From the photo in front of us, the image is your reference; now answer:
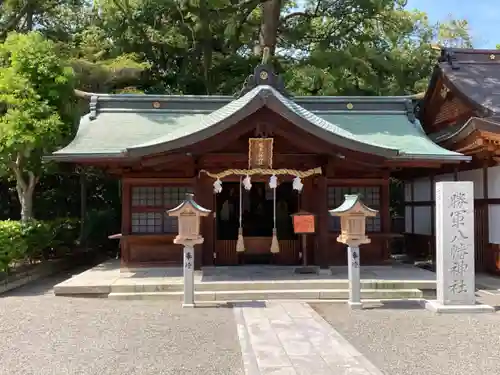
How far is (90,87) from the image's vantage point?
1733cm

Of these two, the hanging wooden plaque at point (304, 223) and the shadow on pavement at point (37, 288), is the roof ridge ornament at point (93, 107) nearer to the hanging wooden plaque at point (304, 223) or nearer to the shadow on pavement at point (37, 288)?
the shadow on pavement at point (37, 288)

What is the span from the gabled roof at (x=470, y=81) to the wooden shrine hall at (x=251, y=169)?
1.49m

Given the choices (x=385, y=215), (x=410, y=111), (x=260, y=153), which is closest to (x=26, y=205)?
(x=260, y=153)

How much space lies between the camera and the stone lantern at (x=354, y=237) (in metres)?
8.83

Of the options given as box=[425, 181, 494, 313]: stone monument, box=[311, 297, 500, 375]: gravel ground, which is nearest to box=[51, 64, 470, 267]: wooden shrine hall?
box=[425, 181, 494, 313]: stone monument

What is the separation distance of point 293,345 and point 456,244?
3.87 metres

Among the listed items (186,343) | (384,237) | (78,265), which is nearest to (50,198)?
(78,265)

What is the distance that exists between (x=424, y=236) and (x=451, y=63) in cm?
526

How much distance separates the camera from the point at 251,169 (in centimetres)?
1130

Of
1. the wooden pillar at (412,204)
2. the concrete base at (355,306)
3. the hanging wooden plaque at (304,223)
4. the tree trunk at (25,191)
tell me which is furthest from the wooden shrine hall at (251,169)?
the wooden pillar at (412,204)

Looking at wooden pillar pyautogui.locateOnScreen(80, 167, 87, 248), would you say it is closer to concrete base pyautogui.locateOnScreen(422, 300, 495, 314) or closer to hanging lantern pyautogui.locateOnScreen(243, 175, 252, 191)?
hanging lantern pyautogui.locateOnScreen(243, 175, 252, 191)

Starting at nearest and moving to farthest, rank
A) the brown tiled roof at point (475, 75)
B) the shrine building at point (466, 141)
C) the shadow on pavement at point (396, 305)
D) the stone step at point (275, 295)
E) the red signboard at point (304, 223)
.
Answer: the shadow on pavement at point (396, 305), the stone step at point (275, 295), the red signboard at point (304, 223), the shrine building at point (466, 141), the brown tiled roof at point (475, 75)

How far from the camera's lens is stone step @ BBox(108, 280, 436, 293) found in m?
9.77

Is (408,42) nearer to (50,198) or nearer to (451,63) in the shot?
(451,63)
